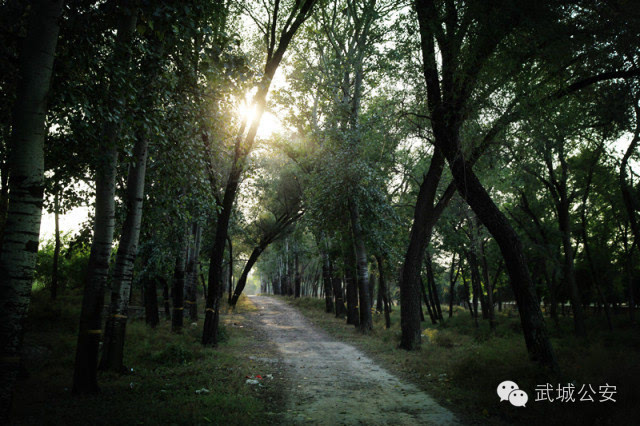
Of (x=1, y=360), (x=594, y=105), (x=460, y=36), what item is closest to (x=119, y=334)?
(x=1, y=360)

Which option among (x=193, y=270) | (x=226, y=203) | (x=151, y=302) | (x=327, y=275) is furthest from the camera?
(x=327, y=275)

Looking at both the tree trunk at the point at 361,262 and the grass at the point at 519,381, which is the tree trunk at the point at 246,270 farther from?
the grass at the point at 519,381

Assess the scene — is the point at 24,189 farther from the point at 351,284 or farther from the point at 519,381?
the point at 351,284

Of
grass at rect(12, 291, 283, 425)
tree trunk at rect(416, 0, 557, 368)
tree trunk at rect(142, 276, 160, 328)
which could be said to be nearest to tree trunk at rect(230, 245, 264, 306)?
tree trunk at rect(142, 276, 160, 328)

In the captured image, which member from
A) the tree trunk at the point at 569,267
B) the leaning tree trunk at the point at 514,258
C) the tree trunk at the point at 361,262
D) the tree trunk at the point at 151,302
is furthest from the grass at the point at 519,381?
the tree trunk at the point at 569,267

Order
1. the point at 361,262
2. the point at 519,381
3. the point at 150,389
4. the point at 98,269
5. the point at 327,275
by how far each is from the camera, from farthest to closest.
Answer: the point at 327,275 < the point at 361,262 < the point at 150,389 < the point at 98,269 < the point at 519,381

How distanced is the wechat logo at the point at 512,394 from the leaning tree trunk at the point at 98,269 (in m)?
7.32

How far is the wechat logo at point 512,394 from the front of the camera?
20.2 ft

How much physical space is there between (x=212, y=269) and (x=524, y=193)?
2032cm

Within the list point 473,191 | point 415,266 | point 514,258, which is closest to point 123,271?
point 473,191

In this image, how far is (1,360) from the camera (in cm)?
471

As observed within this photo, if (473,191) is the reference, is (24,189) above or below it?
below

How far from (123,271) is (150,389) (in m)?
2.77

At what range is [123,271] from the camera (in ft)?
27.9
